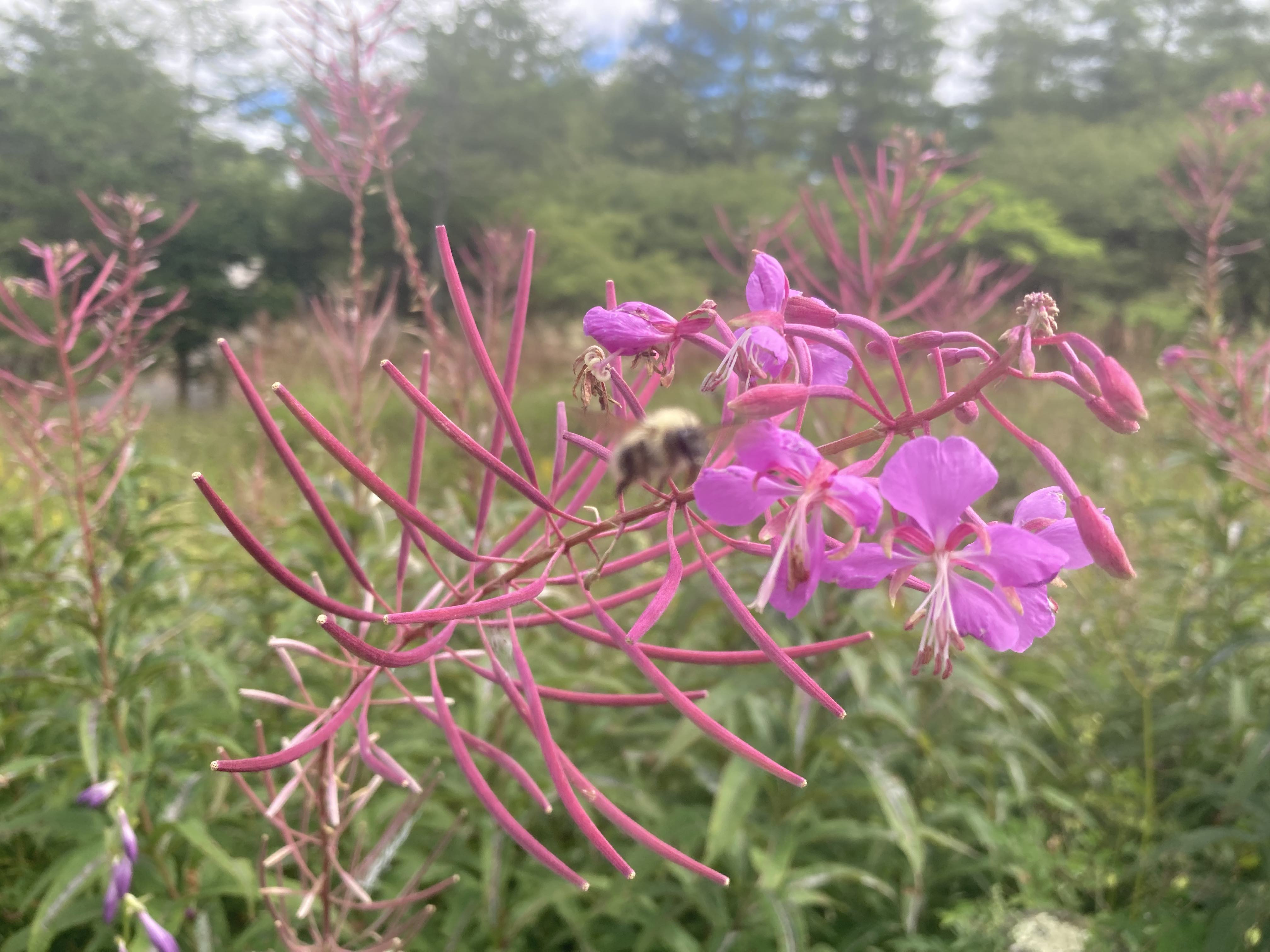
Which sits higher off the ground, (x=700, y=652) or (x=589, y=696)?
(x=700, y=652)

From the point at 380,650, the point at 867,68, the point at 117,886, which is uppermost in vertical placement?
the point at 867,68

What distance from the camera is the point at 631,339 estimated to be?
2.20ft

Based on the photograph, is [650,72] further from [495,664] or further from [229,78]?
[495,664]

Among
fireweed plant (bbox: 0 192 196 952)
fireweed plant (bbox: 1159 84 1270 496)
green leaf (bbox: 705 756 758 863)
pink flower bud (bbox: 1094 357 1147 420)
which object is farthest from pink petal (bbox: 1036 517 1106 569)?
fireweed plant (bbox: 1159 84 1270 496)

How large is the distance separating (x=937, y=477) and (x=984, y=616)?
0.16 m

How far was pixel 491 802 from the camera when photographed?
79 centimetres

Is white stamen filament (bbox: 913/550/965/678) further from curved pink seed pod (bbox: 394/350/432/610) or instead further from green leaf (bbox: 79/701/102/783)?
green leaf (bbox: 79/701/102/783)

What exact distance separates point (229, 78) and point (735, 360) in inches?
876

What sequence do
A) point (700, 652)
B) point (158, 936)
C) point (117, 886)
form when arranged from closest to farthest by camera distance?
point (700, 652) → point (158, 936) → point (117, 886)

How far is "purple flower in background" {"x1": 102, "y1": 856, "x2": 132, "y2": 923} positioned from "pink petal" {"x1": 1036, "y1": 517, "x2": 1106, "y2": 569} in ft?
5.65

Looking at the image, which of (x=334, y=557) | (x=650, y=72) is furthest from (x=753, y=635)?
(x=650, y=72)

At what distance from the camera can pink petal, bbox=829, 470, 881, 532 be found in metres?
0.58

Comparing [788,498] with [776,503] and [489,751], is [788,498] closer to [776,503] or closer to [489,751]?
[776,503]

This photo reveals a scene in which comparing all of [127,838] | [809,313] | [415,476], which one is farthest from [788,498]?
[127,838]
